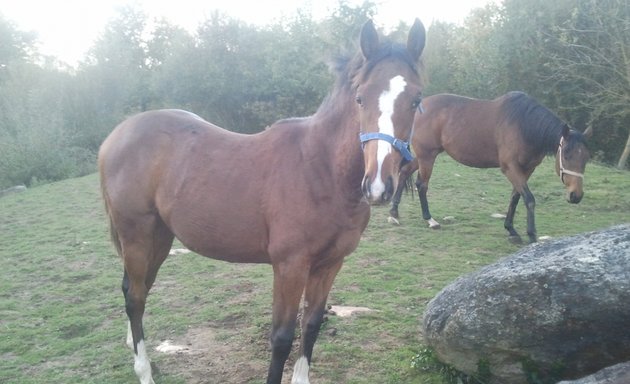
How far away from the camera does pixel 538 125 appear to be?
6.84 meters

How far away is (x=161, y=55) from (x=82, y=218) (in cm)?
1533

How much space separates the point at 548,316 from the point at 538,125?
190 inches

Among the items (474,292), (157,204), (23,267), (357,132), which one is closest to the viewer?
(357,132)

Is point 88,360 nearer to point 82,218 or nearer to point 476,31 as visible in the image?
point 82,218

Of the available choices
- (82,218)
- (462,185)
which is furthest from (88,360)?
(462,185)

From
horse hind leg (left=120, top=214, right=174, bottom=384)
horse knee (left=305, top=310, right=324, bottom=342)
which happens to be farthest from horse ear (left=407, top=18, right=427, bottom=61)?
horse hind leg (left=120, top=214, right=174, bottom=384)

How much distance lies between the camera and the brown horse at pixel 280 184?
95.1 inches

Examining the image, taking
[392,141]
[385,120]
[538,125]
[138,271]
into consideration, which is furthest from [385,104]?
[538,125]

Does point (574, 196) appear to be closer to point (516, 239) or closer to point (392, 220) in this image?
point (516, 239)

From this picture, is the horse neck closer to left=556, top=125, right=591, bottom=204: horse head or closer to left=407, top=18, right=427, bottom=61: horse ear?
left=407, top=18, right=427, bottom=61: horse ear

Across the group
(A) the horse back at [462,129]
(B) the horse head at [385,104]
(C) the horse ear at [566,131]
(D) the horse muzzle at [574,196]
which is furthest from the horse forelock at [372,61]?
(A) the horse back at [462,129]

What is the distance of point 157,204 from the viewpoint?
326 centimetres

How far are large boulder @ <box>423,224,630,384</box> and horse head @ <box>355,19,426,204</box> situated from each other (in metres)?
1.08

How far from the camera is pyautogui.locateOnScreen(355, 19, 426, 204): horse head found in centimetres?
220
